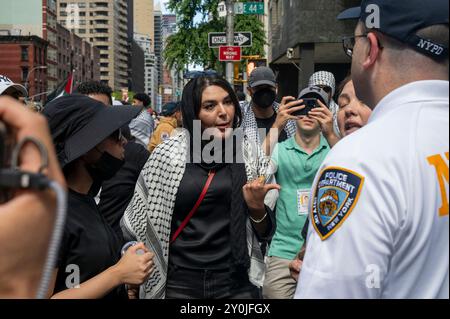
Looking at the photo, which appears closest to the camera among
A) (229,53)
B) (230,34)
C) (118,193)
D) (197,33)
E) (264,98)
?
(118,193)

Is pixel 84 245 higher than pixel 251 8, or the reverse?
pixel 251 8

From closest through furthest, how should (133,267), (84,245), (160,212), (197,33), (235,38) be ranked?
(84,245) < (133,267) < (160,212) < (235,38) < (197,33)

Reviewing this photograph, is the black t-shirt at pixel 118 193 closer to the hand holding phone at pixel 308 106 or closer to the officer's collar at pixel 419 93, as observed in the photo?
the hand holding phone at pixel 308 106

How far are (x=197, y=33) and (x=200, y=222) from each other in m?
18.7

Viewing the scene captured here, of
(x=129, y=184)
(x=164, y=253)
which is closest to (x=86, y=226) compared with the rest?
(x=164, y=253)

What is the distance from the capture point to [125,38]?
197 metres

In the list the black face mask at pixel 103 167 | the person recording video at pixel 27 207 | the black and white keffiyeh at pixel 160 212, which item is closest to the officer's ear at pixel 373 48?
the person recording video at pixel 27 207

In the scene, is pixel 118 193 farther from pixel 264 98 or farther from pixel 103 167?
pixel 264 98

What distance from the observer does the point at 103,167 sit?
2.85 metres

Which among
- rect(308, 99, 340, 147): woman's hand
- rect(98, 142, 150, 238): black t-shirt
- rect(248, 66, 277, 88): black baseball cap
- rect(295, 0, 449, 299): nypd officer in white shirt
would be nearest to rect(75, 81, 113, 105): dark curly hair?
rect(248, 66, 277, 88): black baseball cap

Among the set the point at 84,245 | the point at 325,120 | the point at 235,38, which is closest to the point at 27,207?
the point at 84,245

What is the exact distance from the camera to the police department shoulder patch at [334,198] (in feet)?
4.66
